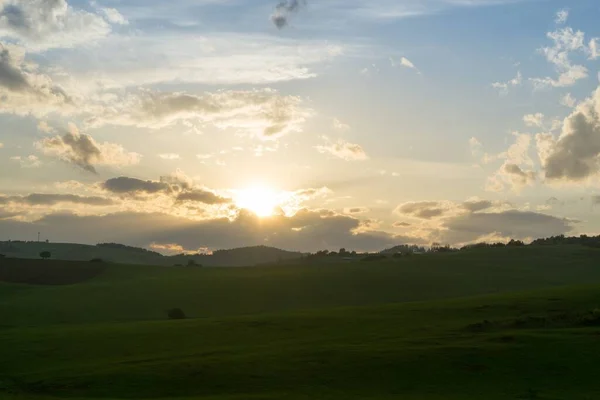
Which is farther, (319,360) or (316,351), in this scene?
(316,351)

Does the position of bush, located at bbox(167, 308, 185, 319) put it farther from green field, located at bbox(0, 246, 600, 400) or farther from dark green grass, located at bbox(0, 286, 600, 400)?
dark green grass, located at bbox(0, 286, 600, 400)

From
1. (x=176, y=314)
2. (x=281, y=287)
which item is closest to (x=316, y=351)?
(x=176, y=314)

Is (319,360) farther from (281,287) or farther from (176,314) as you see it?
(281,287)

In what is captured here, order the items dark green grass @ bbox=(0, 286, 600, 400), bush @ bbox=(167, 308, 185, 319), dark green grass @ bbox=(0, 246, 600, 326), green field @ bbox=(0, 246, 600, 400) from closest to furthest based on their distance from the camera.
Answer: dark green grass @ bbox=(0, 286, 600, 400) → green field @ bbox=(0, 246, 600, 400) → bush @ bbox=(167, 308, 185, 319) → dark green grass @ bbox=(0, 246, 600, 326)

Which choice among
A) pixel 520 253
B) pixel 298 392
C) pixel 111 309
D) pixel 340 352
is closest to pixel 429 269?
pixel 520 253

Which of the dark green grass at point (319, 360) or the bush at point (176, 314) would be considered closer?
the dark green grass at point (319, 360)

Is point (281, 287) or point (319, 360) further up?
point (281, 287)

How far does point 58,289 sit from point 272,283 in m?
36.3

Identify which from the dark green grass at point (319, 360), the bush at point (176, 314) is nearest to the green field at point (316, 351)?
the dark green grass at point (319, 360)

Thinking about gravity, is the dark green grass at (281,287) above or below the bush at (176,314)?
above

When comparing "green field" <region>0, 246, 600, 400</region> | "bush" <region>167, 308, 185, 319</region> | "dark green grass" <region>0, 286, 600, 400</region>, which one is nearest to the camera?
"dark green grass" <region>0, 286, 600, 400</region>

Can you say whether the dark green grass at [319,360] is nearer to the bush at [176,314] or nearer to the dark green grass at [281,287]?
the bush at [176,314]

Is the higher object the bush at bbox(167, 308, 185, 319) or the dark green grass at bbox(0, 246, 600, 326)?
the dark green grass at bbox(0, 246, 600, 326)

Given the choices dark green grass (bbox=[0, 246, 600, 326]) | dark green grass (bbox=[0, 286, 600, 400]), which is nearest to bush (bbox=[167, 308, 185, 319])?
dark green grass (bbox=[0, 246, 600, 326])
